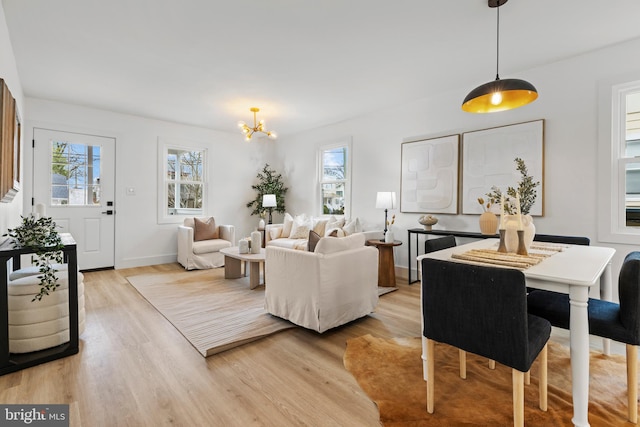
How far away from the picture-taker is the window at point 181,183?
18.4 ft

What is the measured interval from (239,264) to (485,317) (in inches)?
144

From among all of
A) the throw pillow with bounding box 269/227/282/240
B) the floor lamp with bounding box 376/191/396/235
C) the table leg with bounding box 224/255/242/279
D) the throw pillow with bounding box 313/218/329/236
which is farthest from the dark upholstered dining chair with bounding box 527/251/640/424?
the throw pillow with bounding box 269/227/282/240

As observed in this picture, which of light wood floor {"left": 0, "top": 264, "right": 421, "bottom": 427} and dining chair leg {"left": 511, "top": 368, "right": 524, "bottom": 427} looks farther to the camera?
light wood floor {"left": 0, "top": 264, "right": 421, "bottom": 427}

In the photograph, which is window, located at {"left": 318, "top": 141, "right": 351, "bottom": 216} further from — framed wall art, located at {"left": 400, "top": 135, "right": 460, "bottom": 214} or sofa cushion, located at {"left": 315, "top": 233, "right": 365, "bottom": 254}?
sofa cushion, located at {"left": 315, "top": 233, "right": 365, "bottom": 254}

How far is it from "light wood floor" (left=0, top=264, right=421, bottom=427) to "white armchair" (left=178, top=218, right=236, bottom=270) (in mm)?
2150

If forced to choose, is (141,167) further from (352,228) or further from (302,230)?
(352,228)

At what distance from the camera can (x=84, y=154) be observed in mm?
4832

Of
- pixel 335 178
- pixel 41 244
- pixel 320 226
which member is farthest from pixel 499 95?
pixel 335 178

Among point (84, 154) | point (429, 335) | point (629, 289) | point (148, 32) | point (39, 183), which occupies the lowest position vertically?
point (429, 335)

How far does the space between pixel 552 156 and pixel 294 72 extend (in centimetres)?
299

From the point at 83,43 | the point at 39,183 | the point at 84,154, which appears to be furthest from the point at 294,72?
the point at 39,183

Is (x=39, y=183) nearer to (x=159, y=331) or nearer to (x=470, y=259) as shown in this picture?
(x=159, y=331)

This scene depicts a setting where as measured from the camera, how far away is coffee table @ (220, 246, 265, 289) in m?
3.90

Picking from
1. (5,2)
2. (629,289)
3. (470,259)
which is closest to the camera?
(629,289)
